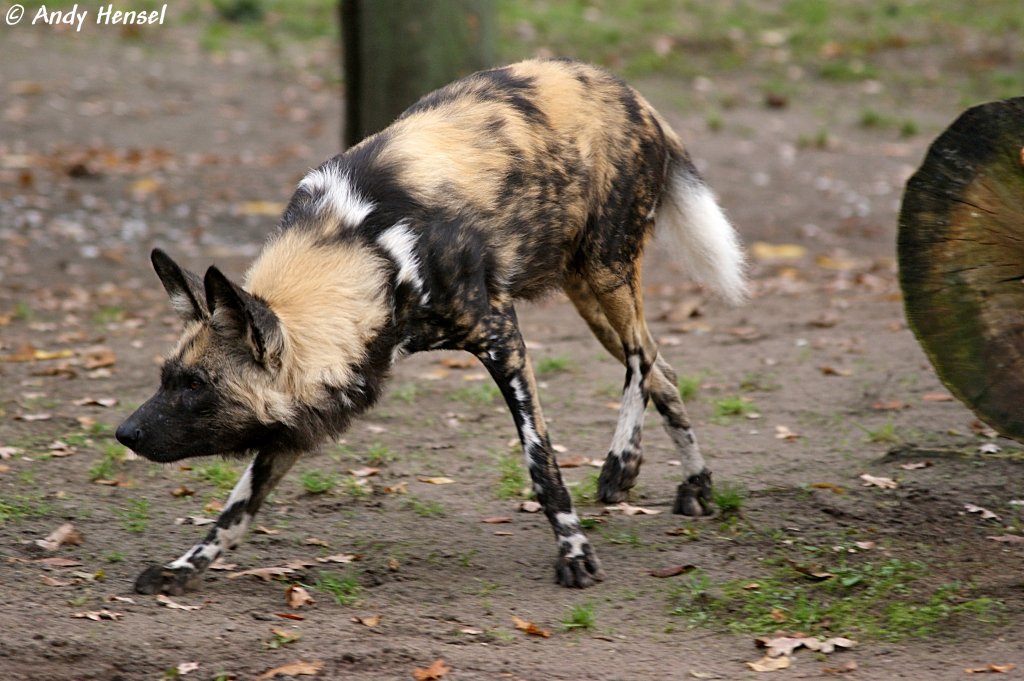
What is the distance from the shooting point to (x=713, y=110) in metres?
11.2

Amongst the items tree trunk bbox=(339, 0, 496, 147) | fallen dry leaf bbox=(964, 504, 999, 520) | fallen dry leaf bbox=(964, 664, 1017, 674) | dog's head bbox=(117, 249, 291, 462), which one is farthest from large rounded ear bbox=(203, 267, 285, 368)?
tree trunk bbox=(339, 0, 496, 147)

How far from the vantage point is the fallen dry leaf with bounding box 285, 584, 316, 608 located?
3516mm

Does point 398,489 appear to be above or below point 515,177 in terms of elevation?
below

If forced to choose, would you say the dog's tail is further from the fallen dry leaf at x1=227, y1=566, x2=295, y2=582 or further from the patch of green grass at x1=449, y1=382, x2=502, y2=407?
the fallen dry leaf at x1=227, y1=566, x2=295, y2=582

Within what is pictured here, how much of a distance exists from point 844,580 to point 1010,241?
111 cm

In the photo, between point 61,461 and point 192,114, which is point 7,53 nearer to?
point 192,114

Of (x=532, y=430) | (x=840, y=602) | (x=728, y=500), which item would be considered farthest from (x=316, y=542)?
(x=840, y=602)

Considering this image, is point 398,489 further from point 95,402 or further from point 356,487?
point 95,402

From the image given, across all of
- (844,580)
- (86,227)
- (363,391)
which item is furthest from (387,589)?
(86,227)

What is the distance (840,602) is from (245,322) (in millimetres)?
Answer: 1899

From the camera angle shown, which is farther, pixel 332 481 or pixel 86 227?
pixel 86 227

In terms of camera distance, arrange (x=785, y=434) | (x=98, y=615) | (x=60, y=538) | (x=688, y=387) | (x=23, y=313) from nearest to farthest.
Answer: (x=98, y=615)
(x=60, y=538)
(x=785, y=434)
(x=688, y=387)
(x=23, y=313)

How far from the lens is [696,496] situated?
4.29m

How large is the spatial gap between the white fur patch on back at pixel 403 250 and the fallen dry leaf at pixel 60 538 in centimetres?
141
